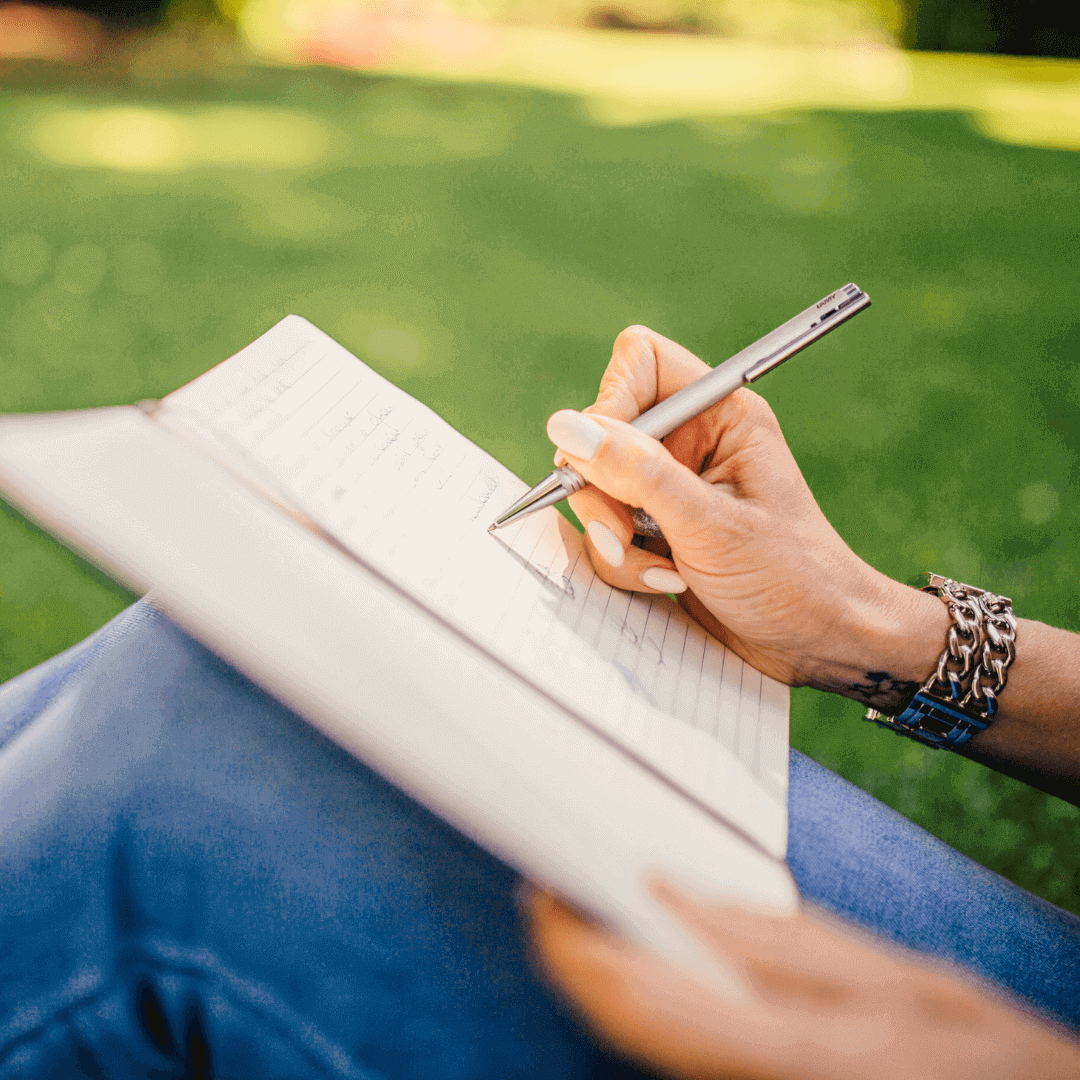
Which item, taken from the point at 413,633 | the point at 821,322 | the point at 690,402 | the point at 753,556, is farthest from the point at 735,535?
the point at 413,633

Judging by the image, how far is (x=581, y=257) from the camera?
215 cm

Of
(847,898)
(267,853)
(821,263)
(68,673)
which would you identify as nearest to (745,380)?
(847,898)

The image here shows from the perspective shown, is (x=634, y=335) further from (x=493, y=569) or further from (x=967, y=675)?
(x=967, y=675)

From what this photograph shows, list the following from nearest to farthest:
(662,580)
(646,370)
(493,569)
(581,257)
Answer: (493,569) < (662,580) < (646,370) < (581,257)

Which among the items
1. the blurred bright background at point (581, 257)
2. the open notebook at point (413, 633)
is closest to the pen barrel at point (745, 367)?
the open notebook at point (413, 633)

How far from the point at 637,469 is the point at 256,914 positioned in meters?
0.46

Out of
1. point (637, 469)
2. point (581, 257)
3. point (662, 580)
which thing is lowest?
point (581, 257)

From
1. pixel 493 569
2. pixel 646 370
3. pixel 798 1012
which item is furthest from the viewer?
pixel 646 370

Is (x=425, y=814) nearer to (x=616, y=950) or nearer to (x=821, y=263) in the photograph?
(x=616, y=950)

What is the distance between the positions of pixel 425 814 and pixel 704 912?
22 centimetres

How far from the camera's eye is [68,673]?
64 centimetres

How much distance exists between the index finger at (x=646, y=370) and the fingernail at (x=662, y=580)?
0.20 metres

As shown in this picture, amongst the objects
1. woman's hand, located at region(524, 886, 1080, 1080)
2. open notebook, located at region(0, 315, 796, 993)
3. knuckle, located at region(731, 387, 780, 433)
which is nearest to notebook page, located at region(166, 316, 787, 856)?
open notebook, located at region(0, 315, 796, 993)

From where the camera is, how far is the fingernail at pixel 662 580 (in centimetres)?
68
